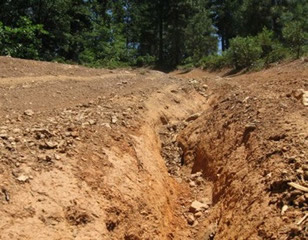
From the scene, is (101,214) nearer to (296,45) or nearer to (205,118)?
(205,118)

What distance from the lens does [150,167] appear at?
5.05 meters

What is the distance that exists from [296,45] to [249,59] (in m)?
2.18

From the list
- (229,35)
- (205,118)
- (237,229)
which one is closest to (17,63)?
(205,118)

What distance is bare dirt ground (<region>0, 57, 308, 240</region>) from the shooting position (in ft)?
11.6

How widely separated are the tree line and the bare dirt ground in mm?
8179

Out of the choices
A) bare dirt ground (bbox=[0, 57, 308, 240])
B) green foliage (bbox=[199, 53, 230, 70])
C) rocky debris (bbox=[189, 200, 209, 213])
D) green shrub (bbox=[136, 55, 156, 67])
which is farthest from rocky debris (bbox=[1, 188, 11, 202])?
green shrub (bbox=[136, 55, 156, 67])

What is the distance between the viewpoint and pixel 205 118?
6555mm

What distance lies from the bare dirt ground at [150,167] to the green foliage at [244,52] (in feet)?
26.1

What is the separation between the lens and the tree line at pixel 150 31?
15.0 m

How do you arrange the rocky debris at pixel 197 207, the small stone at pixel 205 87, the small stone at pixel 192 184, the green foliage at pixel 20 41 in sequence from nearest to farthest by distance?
the rocky debris at pixel 197 207 < the small stone at pixel 192 184 < the small stone at pixel 205 87 < the green foliage at pixel 20 41

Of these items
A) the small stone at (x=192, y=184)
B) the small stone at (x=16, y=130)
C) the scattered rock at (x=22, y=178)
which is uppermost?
the small stone at (x=16, y=130)

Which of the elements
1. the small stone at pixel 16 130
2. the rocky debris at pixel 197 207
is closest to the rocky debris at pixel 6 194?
the small stone at pixel 16 130

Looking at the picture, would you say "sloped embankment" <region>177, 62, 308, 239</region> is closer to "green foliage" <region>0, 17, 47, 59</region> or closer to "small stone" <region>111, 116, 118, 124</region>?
"small stone" <region>111, 116, 118, 124</region>

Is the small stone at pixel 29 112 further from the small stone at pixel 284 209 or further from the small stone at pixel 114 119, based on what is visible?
the small stone at pixel 284 209
